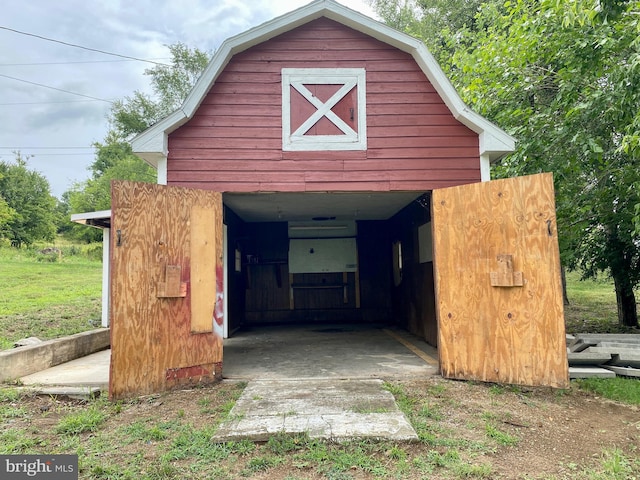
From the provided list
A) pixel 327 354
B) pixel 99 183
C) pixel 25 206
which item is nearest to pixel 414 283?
pixel 327 354

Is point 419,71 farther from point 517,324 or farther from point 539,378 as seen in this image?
point 539,378

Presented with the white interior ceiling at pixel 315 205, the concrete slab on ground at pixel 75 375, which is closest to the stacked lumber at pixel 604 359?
the white interior ceiling at pixel 315 205

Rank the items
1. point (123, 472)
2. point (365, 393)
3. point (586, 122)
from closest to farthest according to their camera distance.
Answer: point (123, 472) < point (365, 393) < point (586, 122)

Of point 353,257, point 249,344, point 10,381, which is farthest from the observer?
point 353,257

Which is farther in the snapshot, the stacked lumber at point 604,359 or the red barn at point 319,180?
the stacked lumber at point 604,359

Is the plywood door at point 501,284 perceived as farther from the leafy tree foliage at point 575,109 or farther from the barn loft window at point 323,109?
the leafy tree foliage at point 575,109

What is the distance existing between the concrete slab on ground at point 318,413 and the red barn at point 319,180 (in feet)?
2.95

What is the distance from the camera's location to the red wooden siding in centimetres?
443

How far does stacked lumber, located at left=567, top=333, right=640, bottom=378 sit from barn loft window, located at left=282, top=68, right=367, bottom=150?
10.9 feet

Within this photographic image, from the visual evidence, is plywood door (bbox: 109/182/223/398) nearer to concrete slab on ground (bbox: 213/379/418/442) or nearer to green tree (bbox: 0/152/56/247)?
concrete slab on ground (bbox: 213/379/418/442)

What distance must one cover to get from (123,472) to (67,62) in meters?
21.5

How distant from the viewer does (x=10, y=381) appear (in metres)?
4.13

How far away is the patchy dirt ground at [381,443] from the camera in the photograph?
7.50 ft

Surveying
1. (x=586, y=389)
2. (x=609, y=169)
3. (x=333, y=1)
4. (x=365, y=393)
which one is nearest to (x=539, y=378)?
(x=586, y=389)
